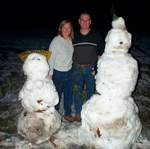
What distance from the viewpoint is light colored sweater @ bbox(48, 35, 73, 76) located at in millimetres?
4898

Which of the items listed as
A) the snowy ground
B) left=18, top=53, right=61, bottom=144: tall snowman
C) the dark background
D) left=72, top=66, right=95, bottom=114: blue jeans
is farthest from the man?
the dark background

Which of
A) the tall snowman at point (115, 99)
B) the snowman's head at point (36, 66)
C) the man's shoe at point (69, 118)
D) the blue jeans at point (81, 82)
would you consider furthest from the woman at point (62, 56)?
the tall snowman at point (115, 99)

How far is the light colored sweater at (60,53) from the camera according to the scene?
16.1ft

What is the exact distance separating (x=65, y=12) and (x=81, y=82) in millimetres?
17492

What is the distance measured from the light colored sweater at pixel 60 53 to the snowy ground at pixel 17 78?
135 centimetres

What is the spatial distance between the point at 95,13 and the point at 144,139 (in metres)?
16.1

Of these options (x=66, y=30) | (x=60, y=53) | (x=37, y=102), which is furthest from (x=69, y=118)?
(x=66, y=30)

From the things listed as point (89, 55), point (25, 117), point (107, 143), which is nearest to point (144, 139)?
point (107, 143)

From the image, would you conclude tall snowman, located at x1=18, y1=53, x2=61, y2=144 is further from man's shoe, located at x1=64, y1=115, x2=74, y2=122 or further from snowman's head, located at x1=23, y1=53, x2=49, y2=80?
man's shoe, located at x1=64, y1=115, x2=74, y2=122

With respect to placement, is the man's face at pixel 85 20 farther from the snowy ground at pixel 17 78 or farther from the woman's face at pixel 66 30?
the snowy ground at pixel 17 78

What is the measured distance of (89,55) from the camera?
4.96 m

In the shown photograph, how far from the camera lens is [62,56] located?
16.3 ft

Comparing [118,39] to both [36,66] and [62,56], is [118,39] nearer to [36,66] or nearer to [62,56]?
[62,56]

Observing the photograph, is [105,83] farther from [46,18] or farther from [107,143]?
[46,18]
